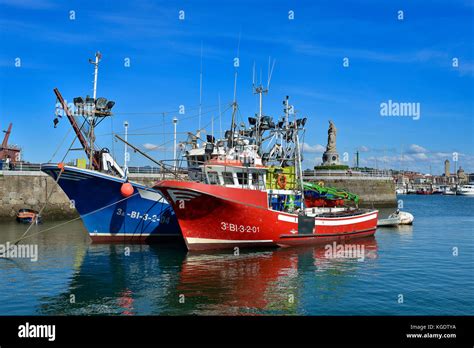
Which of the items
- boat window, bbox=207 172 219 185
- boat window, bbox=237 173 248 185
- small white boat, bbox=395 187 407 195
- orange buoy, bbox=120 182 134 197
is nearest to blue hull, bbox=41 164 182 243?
orange buoy, bbox=120 182 134 197

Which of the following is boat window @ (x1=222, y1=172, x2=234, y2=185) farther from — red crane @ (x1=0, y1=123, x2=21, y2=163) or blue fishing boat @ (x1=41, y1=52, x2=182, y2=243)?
red crane @ (x1=0, y1=123, x2=21, y2=163)

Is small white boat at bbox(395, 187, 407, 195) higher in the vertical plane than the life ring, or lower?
lower

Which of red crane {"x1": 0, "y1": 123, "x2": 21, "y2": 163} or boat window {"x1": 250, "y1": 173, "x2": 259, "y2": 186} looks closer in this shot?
boat window {"x1": 250, "y1": 173, "x2": 259, "y2": 186}

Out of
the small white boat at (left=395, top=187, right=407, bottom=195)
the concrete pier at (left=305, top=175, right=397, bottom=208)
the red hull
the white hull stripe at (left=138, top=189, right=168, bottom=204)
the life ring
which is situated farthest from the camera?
the small white boat at (left=395, top=187, right=407, bottom=195)

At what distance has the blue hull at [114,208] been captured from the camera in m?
27.8

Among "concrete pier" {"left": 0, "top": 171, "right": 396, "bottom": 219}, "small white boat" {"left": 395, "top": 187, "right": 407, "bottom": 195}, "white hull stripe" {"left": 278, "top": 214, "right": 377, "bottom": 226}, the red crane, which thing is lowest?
"small white boat" {"left": 395, "top": 187, "right": 407, "bottom": 195}

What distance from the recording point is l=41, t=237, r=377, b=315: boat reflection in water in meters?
15.0

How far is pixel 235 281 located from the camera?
18562mm

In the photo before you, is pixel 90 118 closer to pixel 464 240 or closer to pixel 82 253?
pixel 82 253

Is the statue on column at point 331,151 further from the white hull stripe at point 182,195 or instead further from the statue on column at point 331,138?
the white hull stripe at point 182,195

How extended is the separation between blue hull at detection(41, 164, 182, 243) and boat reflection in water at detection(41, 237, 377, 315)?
2.21 meters
